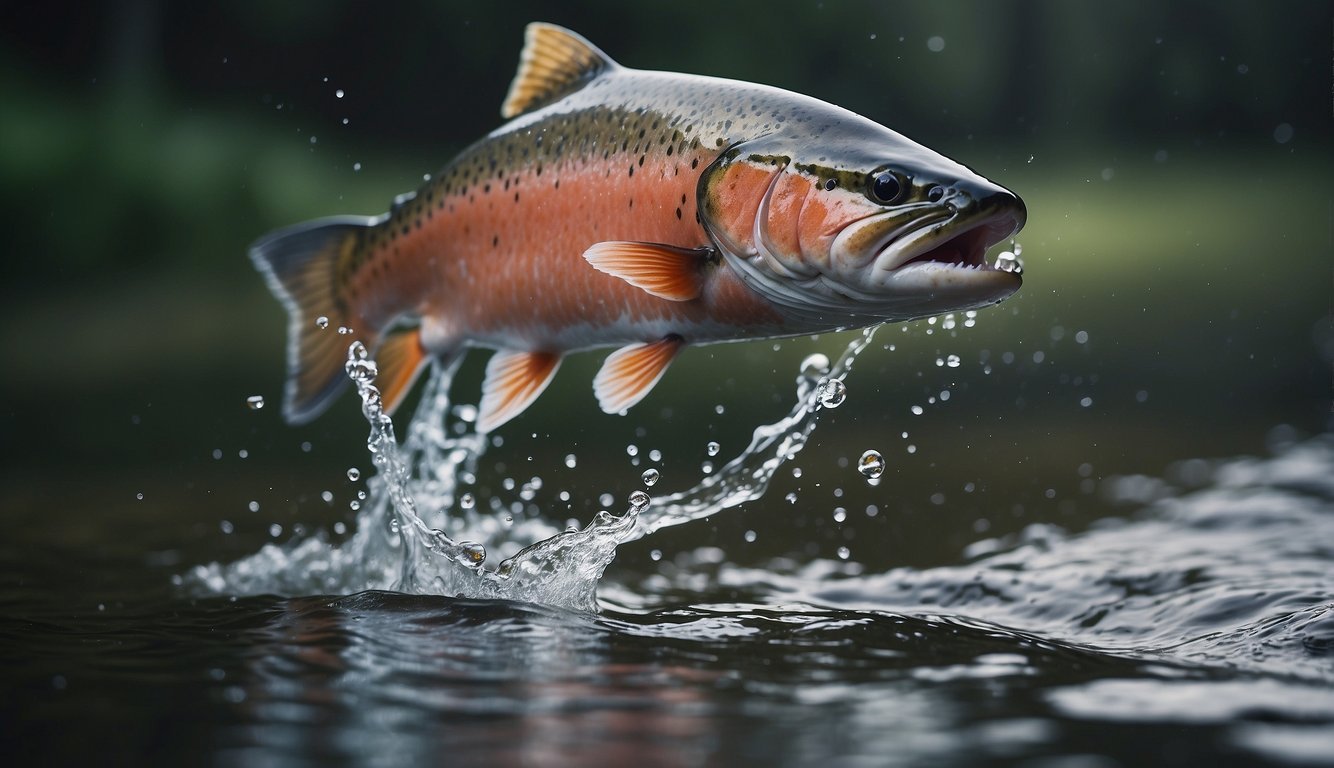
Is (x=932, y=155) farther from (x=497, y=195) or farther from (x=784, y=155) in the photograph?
(x=497, y=195)

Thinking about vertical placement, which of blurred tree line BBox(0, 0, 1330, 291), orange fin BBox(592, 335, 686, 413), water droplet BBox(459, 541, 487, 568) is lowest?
water droplet BBox(459, 541, 487, 568)

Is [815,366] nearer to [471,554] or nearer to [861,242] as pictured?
[471,554]

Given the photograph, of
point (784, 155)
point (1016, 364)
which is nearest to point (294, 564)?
point (784, 155)

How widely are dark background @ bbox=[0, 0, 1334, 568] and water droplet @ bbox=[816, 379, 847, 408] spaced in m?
3.71

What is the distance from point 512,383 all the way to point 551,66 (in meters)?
0.98

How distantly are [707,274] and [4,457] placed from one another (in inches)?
259

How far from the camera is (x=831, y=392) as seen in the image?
15.0ft

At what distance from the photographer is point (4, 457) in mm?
8781

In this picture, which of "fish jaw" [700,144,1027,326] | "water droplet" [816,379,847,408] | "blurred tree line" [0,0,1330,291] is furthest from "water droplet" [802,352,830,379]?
"blurred tree line" [0,0,1330,291]

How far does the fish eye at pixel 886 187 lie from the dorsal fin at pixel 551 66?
1206 mm

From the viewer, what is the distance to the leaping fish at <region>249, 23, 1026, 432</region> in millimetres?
3412

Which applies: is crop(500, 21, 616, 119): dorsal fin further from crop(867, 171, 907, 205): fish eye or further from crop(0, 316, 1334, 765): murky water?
crop(867, 171, 907, 205): fish eye

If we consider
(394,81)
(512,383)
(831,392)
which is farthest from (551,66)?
(394,81)

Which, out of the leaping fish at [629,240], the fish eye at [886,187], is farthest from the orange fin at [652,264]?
the fish eye at [886,187]
